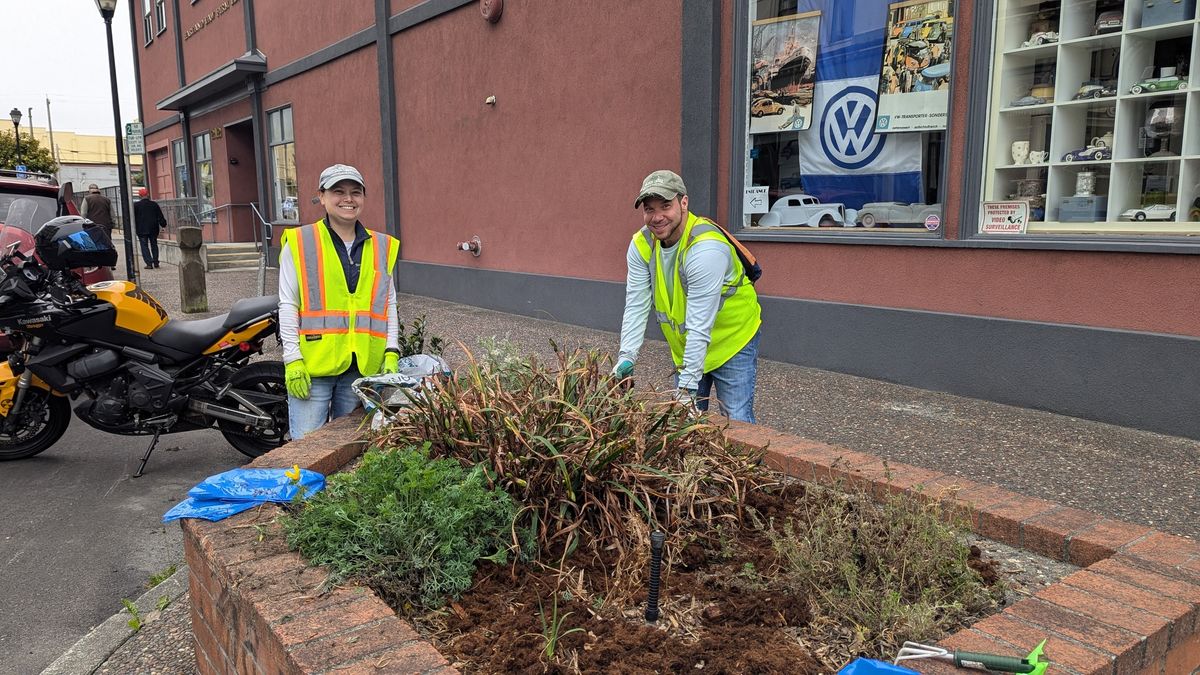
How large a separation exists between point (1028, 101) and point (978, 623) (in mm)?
5644

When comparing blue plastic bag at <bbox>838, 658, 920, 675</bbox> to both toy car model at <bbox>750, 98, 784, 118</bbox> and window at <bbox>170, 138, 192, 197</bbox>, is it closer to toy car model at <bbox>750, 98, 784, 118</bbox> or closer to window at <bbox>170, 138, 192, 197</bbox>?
toy car model at <bbox>750, 98, 784, 118</bbox>

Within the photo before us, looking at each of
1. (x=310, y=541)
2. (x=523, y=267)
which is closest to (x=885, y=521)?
(x=310, y=541)

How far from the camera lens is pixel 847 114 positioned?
7.91 meters

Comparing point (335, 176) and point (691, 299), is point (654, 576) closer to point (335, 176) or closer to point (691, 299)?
point (691, 299)

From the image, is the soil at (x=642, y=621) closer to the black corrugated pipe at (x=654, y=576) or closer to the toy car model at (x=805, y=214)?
the black corrugated pipe at (x=654, y=576)

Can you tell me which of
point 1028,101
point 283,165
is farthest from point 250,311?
point 283,165

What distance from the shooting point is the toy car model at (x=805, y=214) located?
315 inches

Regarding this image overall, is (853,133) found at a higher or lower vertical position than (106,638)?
higher

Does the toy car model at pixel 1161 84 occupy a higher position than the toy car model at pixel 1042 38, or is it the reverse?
the toy car model at pixel 1042 38

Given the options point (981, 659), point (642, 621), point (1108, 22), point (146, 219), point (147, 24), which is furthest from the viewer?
point (147, 24)

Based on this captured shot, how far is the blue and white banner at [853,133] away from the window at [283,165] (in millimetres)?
14066

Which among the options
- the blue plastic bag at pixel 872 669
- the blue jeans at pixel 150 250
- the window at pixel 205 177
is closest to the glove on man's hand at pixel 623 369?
the blue plastic bag at pixel 872 669

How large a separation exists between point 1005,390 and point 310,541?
222 inches

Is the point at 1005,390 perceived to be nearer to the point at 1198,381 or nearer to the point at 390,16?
the point at 1198,381
